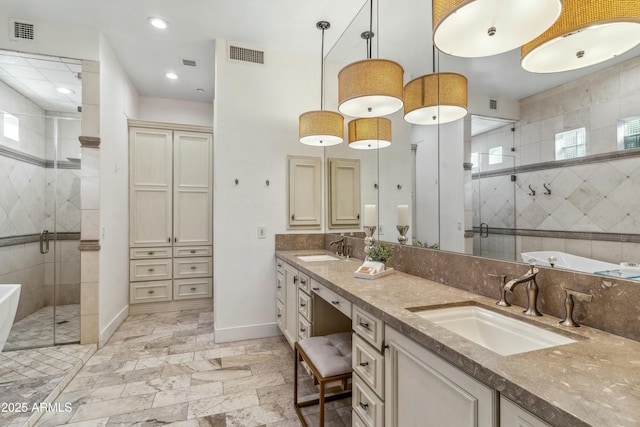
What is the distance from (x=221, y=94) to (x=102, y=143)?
1.30 m

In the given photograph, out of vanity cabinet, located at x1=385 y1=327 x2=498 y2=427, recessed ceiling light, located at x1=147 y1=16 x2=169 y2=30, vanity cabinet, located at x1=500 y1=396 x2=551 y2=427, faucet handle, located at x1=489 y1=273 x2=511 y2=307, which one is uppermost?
recessed ceiling light, located at x1=147 y1=16 x2=169 y2=30

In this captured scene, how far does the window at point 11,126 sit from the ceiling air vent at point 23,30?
2.44ft

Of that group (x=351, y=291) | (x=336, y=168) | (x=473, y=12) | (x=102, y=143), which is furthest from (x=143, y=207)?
(x=473, y=12)

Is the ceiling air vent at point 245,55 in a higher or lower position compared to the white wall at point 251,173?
higher

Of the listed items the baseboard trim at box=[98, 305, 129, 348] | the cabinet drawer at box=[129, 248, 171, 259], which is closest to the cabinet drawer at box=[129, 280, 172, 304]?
the baseboard trim at box=[98, 305, 129, 348]

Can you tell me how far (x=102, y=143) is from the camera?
3.08 metres

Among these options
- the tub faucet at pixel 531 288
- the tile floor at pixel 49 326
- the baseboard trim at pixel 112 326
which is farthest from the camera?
the baseboard trim at pixel 112 326

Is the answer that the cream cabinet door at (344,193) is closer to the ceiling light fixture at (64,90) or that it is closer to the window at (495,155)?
the window at (495,155)

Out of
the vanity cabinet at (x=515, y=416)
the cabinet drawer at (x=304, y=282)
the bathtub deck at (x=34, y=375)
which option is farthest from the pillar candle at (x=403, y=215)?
the bathtub deck at (x=34, y=375)

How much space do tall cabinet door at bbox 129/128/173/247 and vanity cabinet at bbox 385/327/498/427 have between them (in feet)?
12.4

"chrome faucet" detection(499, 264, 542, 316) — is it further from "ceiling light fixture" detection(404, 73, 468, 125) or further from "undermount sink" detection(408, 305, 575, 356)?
"ceiling light fixture" detection(404, 73, 468, 125)

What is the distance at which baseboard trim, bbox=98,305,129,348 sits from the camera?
9.96 ft

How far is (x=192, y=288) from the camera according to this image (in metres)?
4.23

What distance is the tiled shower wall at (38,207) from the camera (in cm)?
296
